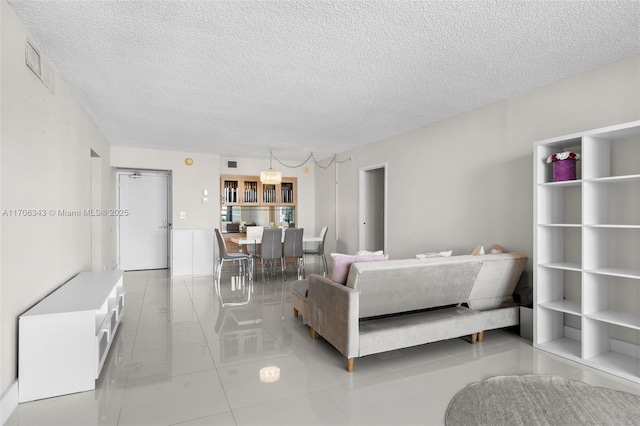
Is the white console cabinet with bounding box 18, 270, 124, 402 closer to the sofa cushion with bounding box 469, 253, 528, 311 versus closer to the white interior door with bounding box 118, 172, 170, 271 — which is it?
the sofa cushion with bounding box 469, 253, 528, 311

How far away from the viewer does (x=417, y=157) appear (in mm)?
5207

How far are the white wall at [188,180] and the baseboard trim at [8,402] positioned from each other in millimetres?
4983

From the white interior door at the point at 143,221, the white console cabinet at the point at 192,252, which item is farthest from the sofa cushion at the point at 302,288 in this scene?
the white interior door at the point at 143,221

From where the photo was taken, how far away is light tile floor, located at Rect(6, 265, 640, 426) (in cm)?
207

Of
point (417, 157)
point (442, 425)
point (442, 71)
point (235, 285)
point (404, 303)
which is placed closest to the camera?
point (442, 425)

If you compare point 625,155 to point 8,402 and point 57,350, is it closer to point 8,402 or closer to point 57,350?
point 57,350

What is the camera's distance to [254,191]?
812 centimetres

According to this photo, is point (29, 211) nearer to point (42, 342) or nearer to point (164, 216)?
point (42, 342)

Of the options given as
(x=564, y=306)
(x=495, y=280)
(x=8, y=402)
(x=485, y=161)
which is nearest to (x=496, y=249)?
(x=495, y=280)

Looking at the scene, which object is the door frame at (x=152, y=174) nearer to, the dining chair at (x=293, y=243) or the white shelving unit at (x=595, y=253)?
the dining chair at (x=293, y=243)

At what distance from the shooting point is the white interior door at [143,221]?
7086 mm

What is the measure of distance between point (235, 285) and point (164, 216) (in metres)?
2.72

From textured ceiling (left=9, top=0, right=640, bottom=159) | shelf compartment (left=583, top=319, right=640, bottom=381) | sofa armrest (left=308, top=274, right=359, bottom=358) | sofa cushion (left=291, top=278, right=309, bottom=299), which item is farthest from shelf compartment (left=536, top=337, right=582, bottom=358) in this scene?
textured ceiling (left=9, top=0, right=640, bottom=159)

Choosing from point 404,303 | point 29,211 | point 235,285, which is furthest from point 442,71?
point 235,285
